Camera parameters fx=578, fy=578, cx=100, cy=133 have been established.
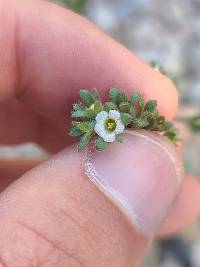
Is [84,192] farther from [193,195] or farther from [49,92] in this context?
[193,195]

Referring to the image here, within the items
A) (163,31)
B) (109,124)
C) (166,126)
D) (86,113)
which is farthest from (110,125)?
(163,31)

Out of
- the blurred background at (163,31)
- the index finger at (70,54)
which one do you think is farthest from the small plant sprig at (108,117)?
the blurred background at (163,31)

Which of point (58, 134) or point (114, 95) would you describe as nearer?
point (114, 95)

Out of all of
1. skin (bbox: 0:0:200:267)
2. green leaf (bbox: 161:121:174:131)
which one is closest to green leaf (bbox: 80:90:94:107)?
skin (bbox: 0:0:200:267)

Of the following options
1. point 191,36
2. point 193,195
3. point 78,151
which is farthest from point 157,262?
point 78,151

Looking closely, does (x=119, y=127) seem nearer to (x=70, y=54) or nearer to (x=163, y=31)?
(x=70, y=54)

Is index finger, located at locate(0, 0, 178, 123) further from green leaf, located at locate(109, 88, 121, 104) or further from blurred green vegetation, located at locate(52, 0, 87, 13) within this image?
blurred green vegetation, located at locate(52, 0, 87, 13)

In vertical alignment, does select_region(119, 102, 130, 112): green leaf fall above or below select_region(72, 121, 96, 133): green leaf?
above

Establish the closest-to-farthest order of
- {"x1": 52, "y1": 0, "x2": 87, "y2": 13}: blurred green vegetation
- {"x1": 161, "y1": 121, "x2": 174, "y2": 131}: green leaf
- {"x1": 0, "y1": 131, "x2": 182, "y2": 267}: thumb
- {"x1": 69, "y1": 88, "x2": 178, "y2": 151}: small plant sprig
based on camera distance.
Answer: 1. {"x1": 0, "y1": 131, "x2": 182, "y2": 267}: thumb
2. {"x1": 69, "y1": 88, "x2": 178, "y2": 151}: small plant sprig
3. {"x1": 161, "y1": 121, "x2": 174, "y2": 131}: green leaf
4. {"x1": 52, "y1": 0, "x2": 87, "y2": 13}: blurred green vegetation
